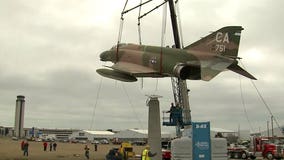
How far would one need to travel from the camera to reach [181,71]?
85.0 feet

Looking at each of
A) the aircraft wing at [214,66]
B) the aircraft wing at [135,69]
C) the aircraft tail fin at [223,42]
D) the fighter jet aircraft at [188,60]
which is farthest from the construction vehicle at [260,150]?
the aircraft wing at [135,69]

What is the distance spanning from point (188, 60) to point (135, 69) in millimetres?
3476

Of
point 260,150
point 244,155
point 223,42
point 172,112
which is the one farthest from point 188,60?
point 244,155

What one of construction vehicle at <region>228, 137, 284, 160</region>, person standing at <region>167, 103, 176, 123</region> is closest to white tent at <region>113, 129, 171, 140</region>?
construction vehicle at <region>228, 137, 284, 160</region>

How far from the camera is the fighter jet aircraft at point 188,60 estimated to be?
2556cm

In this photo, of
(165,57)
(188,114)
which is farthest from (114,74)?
(188,114)

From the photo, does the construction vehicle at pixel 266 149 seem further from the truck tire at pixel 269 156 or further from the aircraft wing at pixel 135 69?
the aircraft wing at pixel 135 69

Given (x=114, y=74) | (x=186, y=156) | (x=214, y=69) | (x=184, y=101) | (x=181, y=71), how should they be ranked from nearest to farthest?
1. (x=186, y=156)
2. (x=214, y=69)
3. (x=181, y=71)
4. (x=114, y=74)
5. (x=184, y=101)

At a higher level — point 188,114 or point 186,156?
point 188,114

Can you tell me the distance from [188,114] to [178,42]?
21.6ft

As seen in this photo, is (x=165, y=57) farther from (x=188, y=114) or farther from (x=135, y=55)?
(x=188, y=114)

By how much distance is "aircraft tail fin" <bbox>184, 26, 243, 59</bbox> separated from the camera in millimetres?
25844

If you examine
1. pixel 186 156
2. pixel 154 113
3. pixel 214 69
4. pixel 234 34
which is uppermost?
pixel 234 34

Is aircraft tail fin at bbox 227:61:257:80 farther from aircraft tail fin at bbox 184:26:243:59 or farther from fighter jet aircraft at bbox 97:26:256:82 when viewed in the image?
aircraft tail fin at bbox 184:26:243:59
